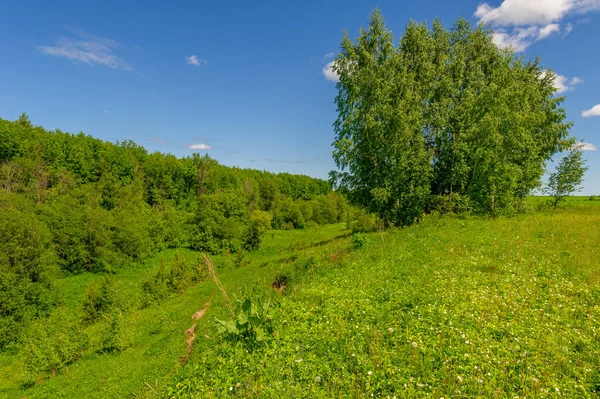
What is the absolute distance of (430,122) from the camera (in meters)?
22.7

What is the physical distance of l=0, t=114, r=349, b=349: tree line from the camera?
37.6 meters

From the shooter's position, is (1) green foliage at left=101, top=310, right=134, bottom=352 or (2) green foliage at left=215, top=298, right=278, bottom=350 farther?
(1) green foliage at left=101, top=310, right=134, bottom=352

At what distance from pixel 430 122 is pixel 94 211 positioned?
2435 inches

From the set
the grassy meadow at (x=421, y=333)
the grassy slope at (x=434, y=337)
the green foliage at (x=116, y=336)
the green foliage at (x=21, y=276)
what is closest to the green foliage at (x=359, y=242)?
the grassy meadow at (x=421, y=333)

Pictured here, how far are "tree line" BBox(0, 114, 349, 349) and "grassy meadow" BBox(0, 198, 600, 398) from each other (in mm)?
30556

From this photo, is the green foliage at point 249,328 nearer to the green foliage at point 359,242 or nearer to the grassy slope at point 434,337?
the grassy slope at point 434,337

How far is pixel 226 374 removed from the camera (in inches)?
255

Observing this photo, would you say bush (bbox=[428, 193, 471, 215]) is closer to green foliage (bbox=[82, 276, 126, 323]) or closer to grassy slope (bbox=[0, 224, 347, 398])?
grassy slope (bbox=[0, 224, 347, 398])

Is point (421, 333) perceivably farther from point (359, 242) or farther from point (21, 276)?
point (21, 276)

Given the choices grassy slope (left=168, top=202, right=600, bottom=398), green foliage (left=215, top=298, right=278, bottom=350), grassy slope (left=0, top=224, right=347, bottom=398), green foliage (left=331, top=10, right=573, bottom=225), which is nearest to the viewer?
grassy slope (left=168, top=202, right=600, bottom=398)

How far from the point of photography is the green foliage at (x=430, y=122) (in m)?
21.5

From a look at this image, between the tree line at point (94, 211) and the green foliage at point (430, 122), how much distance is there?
42792mm

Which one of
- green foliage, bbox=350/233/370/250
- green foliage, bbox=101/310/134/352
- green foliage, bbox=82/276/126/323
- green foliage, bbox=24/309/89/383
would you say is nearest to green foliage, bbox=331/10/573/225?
green foliage, bbox=350/233/370/250

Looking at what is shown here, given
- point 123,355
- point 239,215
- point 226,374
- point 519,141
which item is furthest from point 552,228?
point 239,215
